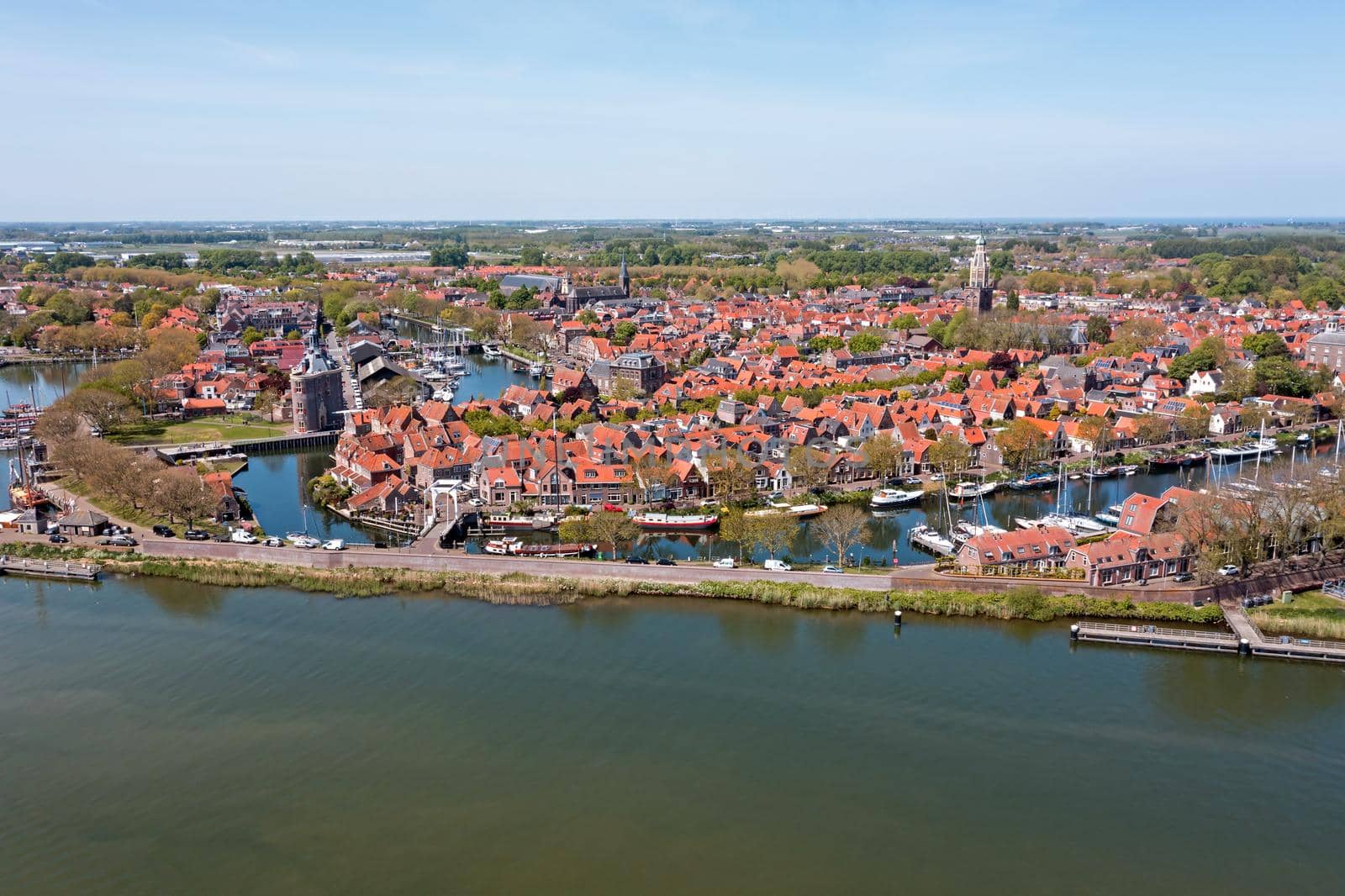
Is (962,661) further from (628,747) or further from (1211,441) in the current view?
(1211,441)

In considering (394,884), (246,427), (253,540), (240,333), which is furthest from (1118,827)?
(240,333)

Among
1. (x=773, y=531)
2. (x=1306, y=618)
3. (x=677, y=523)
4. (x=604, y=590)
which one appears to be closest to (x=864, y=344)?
(x=677, y=523)

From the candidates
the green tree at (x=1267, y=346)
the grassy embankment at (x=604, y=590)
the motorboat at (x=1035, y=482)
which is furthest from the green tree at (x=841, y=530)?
the green tree at (x=1267, y=346)

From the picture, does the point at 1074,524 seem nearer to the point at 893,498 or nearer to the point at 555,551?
the point at 893,498

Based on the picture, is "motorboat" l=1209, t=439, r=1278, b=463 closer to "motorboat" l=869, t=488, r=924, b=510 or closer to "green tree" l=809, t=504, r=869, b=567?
"motorboat" l=869, t=488, r=924, b=510

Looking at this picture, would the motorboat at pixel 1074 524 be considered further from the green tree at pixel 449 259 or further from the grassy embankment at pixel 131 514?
the green tree at pixel 449 259

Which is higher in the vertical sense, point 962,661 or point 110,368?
point 110,368
